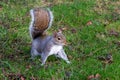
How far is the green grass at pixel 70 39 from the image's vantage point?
3.84m

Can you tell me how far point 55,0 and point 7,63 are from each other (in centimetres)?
232

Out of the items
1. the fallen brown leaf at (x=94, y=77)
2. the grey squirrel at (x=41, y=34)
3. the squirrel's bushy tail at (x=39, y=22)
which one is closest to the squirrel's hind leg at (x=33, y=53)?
the grey squirrel at (x=41, y=34)

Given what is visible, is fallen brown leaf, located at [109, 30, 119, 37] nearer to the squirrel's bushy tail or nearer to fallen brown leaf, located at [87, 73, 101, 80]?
the squirrel's bushy tail

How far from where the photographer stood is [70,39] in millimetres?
4758

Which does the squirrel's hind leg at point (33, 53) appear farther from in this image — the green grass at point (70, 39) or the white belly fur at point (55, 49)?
the white belly fur at point (55, 49)

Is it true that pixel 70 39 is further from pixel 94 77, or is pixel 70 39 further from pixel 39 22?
pixel 94 77

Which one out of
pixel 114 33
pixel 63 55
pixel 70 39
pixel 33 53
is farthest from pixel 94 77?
pixel 114 33

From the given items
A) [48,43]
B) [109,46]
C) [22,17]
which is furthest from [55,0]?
[48,43]

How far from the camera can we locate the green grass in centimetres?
384

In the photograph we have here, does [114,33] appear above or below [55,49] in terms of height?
below

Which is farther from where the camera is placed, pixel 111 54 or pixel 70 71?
pixel 111 54

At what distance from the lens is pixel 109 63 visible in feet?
13.5

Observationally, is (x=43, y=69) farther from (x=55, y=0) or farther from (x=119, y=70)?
(x=55, y=0)

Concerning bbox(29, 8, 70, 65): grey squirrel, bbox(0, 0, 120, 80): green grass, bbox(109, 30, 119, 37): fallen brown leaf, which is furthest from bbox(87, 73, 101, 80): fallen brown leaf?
bbox(109, 30, 119, 37): fallen brown leaf
